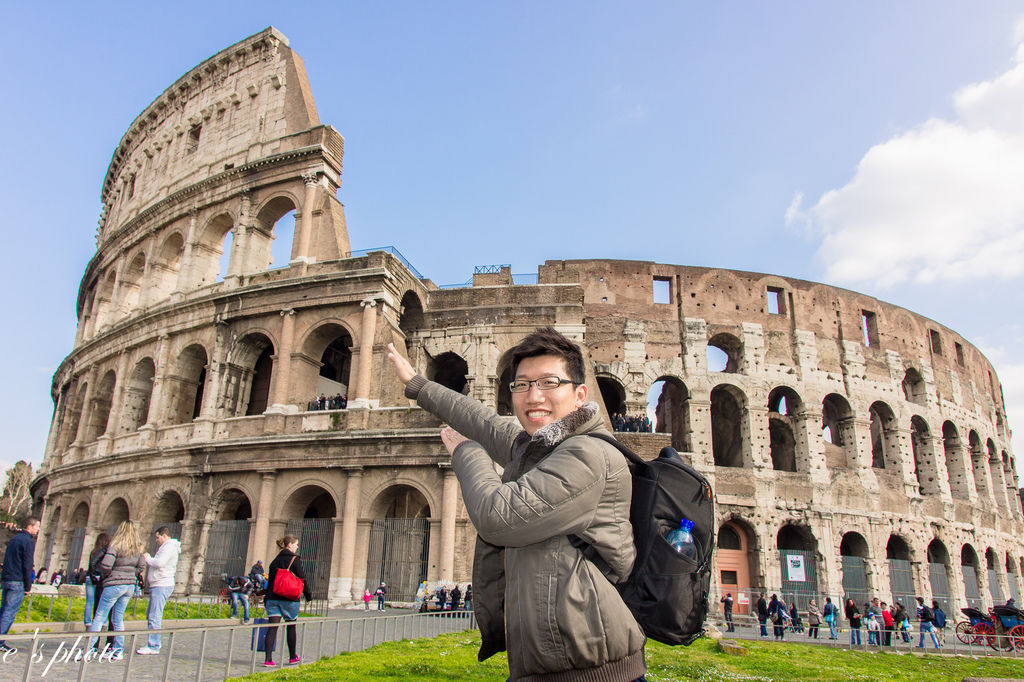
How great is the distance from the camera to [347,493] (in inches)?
651

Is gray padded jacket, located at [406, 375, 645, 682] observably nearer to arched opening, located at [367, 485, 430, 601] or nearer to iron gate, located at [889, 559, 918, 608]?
arched opening, located at [367, 485, 430, 601]

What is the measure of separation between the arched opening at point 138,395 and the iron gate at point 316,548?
7.75 meters

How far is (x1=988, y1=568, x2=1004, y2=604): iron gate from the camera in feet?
81.0

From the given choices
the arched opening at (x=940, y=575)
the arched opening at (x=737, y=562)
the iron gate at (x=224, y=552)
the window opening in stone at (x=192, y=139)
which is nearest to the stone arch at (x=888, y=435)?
the arched opening at (x=940, y=575)

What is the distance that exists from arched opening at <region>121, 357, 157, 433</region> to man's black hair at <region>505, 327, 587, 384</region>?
2167 cm

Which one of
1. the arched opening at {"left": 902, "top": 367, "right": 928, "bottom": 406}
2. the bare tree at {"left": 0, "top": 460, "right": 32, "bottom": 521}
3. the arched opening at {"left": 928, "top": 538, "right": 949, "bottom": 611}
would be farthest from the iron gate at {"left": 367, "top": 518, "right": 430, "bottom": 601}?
the bare tree at {"left": 0, "top": 460, "right": 32, "bottom": 521}

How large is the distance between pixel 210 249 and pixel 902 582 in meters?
24.4

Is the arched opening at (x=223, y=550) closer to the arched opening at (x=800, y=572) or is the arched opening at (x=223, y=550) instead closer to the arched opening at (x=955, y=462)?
the arched opening at (x=800, y=572)

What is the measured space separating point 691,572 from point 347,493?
1557 centimetres

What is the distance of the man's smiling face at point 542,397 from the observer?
2182 millimetres

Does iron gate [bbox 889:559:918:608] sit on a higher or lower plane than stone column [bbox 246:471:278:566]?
lower

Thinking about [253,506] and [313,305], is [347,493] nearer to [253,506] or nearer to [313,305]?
[253,506]

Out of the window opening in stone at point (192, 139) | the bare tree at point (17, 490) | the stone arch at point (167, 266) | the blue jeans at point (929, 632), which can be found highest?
the window opening in stone at point (192, 139)

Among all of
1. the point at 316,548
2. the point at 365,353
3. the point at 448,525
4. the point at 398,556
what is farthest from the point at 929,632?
the point at 365,353
